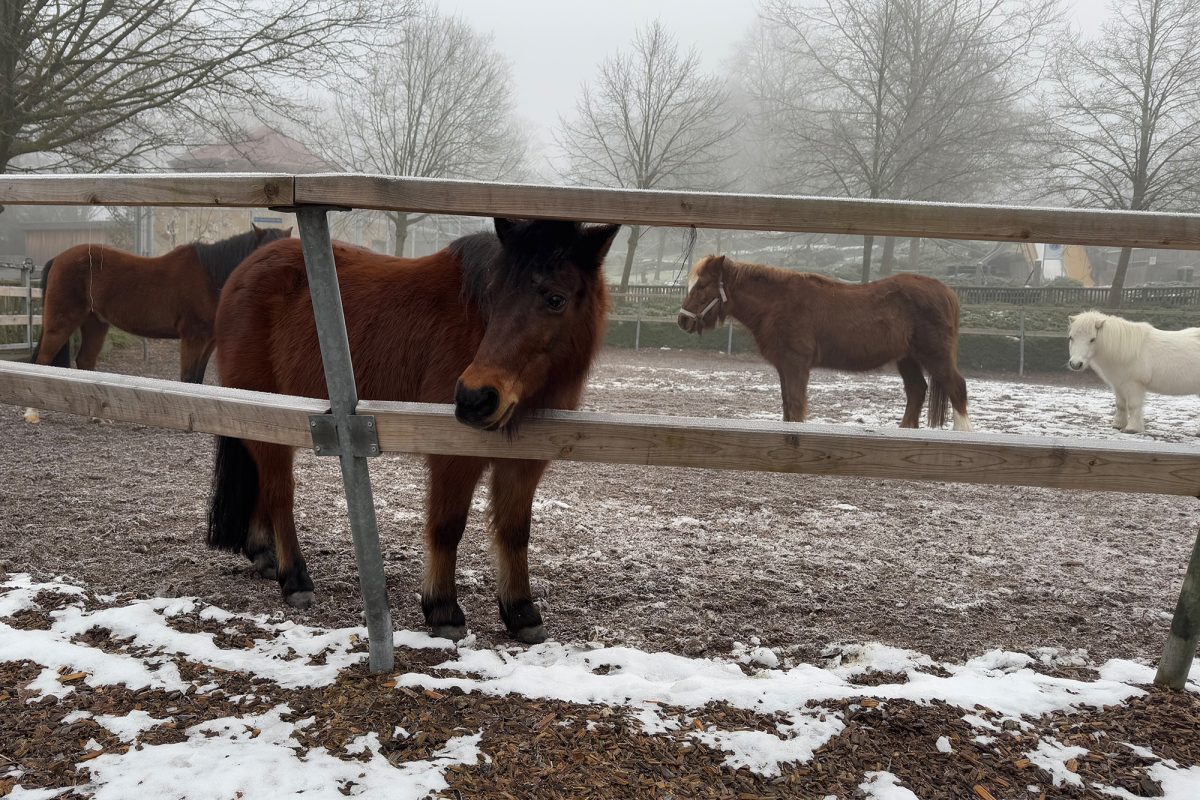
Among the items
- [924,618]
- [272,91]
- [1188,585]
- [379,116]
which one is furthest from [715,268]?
[379,116]

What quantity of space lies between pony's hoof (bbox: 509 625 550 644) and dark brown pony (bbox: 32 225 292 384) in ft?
20.0

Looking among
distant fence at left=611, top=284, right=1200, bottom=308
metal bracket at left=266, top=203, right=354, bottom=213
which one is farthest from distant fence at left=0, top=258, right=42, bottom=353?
distant fence at left=611, top=284, right=1200, bottom=308

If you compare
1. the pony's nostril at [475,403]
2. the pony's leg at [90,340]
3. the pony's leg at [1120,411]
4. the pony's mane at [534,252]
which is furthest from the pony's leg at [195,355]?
the pony's leg at [1120,411]

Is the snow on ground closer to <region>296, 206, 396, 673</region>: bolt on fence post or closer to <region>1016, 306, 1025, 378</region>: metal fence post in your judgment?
<region>296, 206, 396, 673</region>: bolt on fence post

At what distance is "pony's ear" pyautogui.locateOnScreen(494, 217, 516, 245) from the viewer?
251 cm

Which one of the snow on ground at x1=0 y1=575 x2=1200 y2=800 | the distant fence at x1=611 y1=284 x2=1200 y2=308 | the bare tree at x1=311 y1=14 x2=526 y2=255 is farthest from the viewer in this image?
the bare tree at x1=311 y1=14 x2=526 y2=255

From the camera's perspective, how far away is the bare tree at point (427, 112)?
980 inches

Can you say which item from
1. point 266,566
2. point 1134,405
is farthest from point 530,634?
point 1134,405

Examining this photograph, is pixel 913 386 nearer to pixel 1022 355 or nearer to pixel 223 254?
pixel 1022 355

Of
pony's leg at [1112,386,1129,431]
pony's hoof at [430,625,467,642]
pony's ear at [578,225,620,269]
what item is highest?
pony's ear at [578,225,620,269]

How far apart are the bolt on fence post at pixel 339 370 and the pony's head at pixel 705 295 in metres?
6.51

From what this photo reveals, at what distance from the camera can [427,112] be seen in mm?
25359

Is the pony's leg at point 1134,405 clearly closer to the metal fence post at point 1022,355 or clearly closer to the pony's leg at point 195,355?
the metal fence post at point 1022,355

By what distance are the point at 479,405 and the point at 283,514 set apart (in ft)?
6.08
